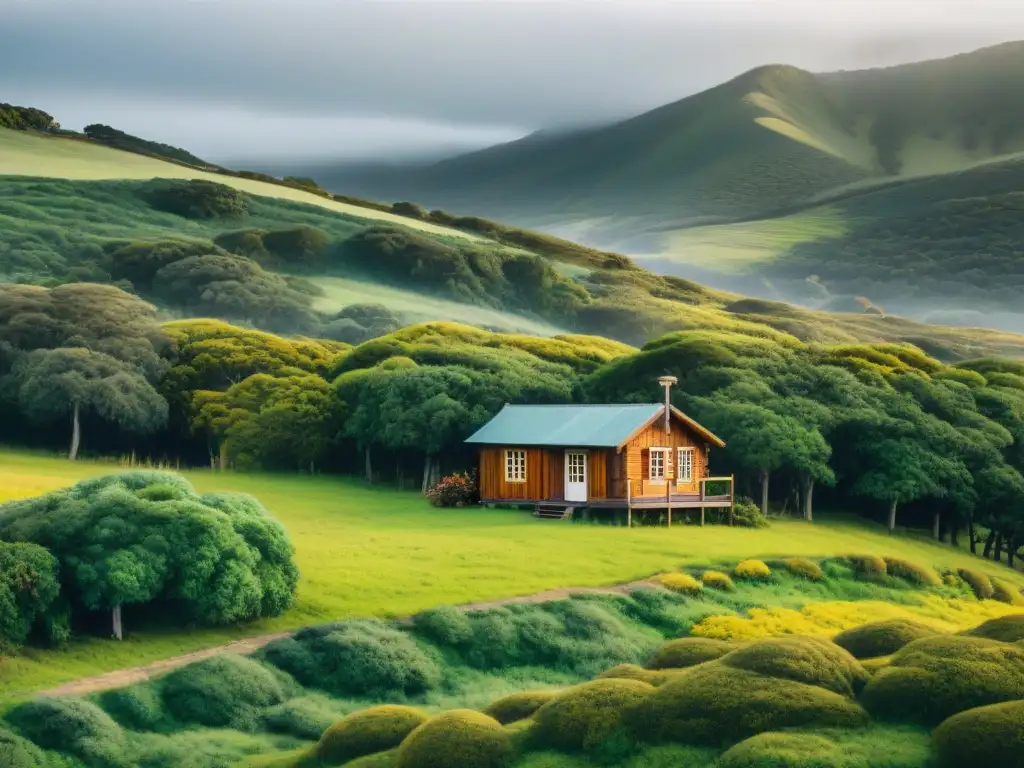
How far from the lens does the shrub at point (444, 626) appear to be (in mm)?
38688

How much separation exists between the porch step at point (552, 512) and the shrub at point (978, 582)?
1539cm

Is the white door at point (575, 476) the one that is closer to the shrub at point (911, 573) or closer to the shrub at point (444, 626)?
the shrub at point (911, 573)

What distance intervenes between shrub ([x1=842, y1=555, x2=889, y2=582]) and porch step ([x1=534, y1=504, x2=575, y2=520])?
35.1 feet

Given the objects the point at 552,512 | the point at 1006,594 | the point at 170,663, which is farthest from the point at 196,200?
the point at 170,663

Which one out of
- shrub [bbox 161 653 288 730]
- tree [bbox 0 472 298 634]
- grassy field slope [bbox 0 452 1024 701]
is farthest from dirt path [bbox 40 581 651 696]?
tree [bbox 0 472 298 634]

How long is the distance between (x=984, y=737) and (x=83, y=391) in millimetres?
57408

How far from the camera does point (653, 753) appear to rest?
25.3 m

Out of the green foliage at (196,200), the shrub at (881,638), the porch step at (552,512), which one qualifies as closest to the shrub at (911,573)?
the porch step at (552,512)

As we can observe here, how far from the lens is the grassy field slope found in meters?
36.4

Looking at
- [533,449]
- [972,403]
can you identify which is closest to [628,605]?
[533,449]

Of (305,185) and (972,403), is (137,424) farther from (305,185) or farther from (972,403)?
(305,185)

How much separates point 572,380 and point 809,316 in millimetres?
91463

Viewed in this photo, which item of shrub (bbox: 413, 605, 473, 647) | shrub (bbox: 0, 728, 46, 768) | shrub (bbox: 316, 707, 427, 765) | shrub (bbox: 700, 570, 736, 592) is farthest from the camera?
shrub (bbox: 700, 570, 736, 592)

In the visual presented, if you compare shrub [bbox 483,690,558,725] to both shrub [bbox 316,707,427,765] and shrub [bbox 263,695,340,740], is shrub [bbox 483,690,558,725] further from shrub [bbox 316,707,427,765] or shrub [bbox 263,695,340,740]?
shrub [bbox 263,695,340,740]
